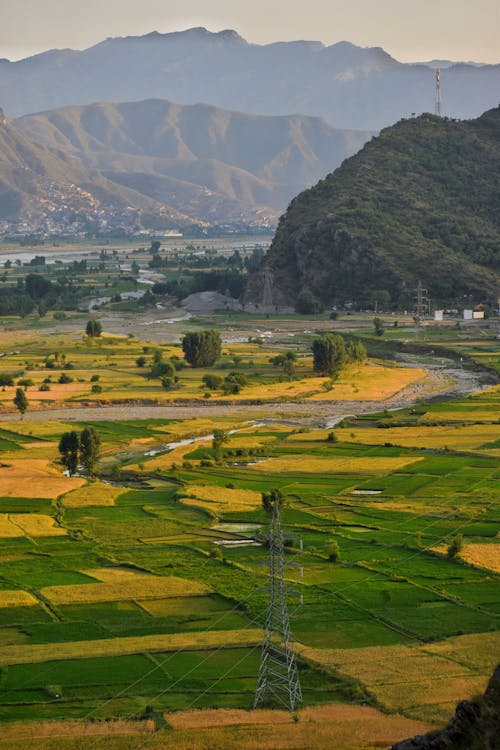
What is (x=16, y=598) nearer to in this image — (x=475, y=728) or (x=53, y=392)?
(x=475, y=728)

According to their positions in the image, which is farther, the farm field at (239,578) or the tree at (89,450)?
the tree at (89,450)

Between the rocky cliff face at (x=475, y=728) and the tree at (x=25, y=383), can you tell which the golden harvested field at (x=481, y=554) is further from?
the tree at (x=25, y=383)

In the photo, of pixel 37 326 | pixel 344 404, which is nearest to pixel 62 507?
pixel 344 404

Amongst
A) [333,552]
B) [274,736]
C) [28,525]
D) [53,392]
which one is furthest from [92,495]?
[53,392]

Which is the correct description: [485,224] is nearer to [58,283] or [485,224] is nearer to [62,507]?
[58,283]

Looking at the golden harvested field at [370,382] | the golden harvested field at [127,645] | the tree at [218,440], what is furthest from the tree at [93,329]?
the golden harvested field at [127,645]

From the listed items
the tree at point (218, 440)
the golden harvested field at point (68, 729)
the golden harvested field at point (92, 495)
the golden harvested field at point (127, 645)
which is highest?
the tree at point (218, 440)
